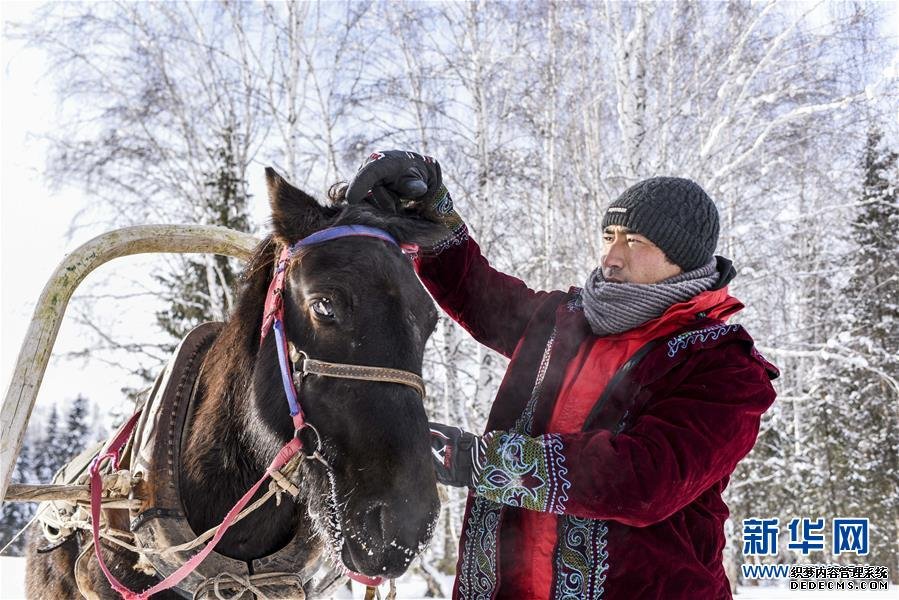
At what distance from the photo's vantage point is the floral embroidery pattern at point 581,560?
5.99ft

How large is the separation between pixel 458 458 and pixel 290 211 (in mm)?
768

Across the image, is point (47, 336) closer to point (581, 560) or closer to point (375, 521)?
point (375, 521)

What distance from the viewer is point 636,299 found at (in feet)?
6.37

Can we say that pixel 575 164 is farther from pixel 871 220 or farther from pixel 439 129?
pixel 871 220

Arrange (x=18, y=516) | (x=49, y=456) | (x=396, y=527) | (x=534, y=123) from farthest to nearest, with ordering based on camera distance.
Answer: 1. (x=49, y=456)
2. (x=18, y=516)
3. (x=534, y=123)
4. (x=396, y=527)

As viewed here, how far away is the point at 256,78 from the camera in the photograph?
35.0ft

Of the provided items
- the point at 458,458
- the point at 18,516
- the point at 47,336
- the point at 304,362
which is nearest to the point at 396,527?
the point at 458,458

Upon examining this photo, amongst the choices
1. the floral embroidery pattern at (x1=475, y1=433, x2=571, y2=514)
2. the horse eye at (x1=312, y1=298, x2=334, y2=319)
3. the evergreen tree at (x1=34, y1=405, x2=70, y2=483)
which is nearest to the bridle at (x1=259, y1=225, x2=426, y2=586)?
the horse eye at (x1=312, y1=298, x2=334, y2=319)

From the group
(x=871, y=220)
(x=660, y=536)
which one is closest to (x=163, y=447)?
(x=660, y=536)

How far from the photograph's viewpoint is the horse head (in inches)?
63.4

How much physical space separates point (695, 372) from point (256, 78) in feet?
32.8

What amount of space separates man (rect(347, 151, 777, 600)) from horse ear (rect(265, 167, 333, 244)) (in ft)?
0.36

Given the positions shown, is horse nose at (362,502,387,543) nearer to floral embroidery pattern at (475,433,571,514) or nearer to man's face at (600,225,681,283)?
floral embroidery pattern at (475,433,571,514)

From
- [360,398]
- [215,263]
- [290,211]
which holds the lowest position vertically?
[360,398]
